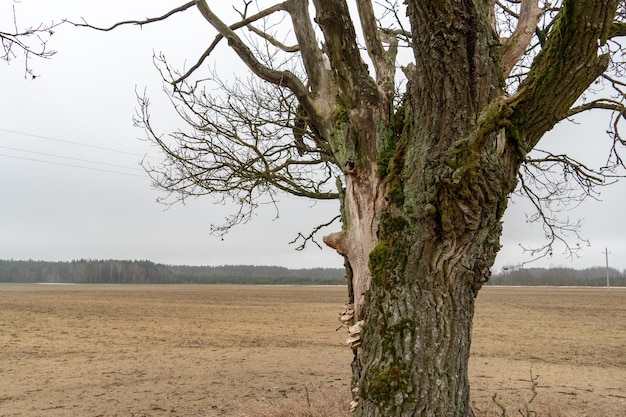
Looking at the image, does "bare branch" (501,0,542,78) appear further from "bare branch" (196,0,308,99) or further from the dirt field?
the dirt field

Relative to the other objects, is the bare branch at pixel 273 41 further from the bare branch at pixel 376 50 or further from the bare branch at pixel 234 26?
the bare branch at pixel 376 50

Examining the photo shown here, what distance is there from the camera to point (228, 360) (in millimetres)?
13469

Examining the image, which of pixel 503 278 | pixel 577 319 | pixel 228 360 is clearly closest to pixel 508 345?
pixel 228 360

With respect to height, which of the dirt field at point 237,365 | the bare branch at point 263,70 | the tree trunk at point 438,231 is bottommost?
the dirt field at point 237,365

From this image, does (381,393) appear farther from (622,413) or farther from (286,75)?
(622,413)

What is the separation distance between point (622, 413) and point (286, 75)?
677 cm

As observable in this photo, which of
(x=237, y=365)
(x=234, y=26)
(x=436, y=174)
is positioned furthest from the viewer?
(x=237, y=365)

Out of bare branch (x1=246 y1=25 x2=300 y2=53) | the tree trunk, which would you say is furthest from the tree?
bare branch (x1=246 y1=25 x2=300 y2=53)

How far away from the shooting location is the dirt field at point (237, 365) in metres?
8.16

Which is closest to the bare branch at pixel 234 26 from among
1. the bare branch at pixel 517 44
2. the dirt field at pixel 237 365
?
the bare branch at pixel 517 44

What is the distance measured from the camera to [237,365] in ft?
41.1

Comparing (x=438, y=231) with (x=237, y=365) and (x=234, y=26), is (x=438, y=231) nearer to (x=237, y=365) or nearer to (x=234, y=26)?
(x=234, y=26)

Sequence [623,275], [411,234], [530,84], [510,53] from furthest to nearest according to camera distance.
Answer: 1. [623,275]
2. [510,53]
3. [411,234]
4. [530,84]

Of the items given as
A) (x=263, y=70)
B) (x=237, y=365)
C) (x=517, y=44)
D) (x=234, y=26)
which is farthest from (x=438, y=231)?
(x=237, y=365)
